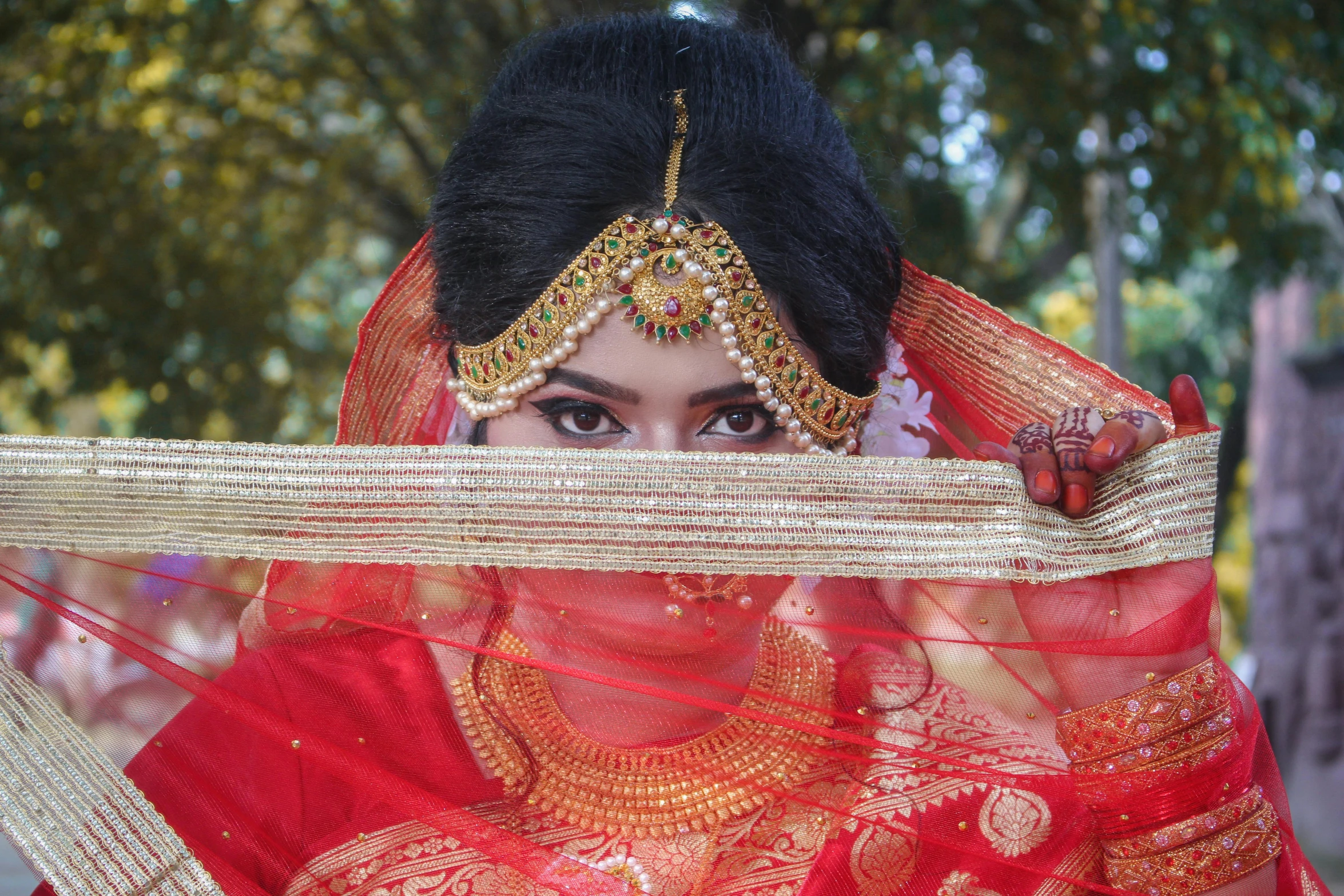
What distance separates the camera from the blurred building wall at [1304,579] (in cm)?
602

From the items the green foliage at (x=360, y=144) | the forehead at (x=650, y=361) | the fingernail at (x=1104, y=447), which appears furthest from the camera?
the green foliage at (x=360, y=144)

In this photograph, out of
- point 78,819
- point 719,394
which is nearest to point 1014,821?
point 719,394

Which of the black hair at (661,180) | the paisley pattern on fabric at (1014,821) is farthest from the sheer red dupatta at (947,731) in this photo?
the black hair at (661,180)

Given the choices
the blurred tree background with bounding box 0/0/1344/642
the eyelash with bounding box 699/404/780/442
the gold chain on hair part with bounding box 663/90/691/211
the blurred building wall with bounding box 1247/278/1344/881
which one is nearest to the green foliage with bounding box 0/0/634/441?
the blurred tree background with bounding box 0/0/1344/642

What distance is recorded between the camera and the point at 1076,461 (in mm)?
1314

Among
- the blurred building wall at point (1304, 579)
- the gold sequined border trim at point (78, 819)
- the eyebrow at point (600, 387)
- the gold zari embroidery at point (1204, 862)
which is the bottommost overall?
the blurred building wall at point (1304, 579)

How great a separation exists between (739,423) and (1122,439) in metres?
0.47

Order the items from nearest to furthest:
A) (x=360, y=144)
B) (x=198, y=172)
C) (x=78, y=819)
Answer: (x=78, y=819)
(x=198, y=172)
(x=360, y=144)

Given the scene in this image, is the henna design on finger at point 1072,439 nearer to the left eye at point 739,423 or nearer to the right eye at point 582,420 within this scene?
the left eye at point 739,423

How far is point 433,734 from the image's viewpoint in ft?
4.54

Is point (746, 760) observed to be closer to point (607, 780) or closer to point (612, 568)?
point (607, 780)

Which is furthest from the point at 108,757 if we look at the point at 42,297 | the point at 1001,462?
the point at 42,297

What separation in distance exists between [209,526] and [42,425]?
16.6 ft

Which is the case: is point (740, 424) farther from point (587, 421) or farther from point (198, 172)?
point (198, 172)
